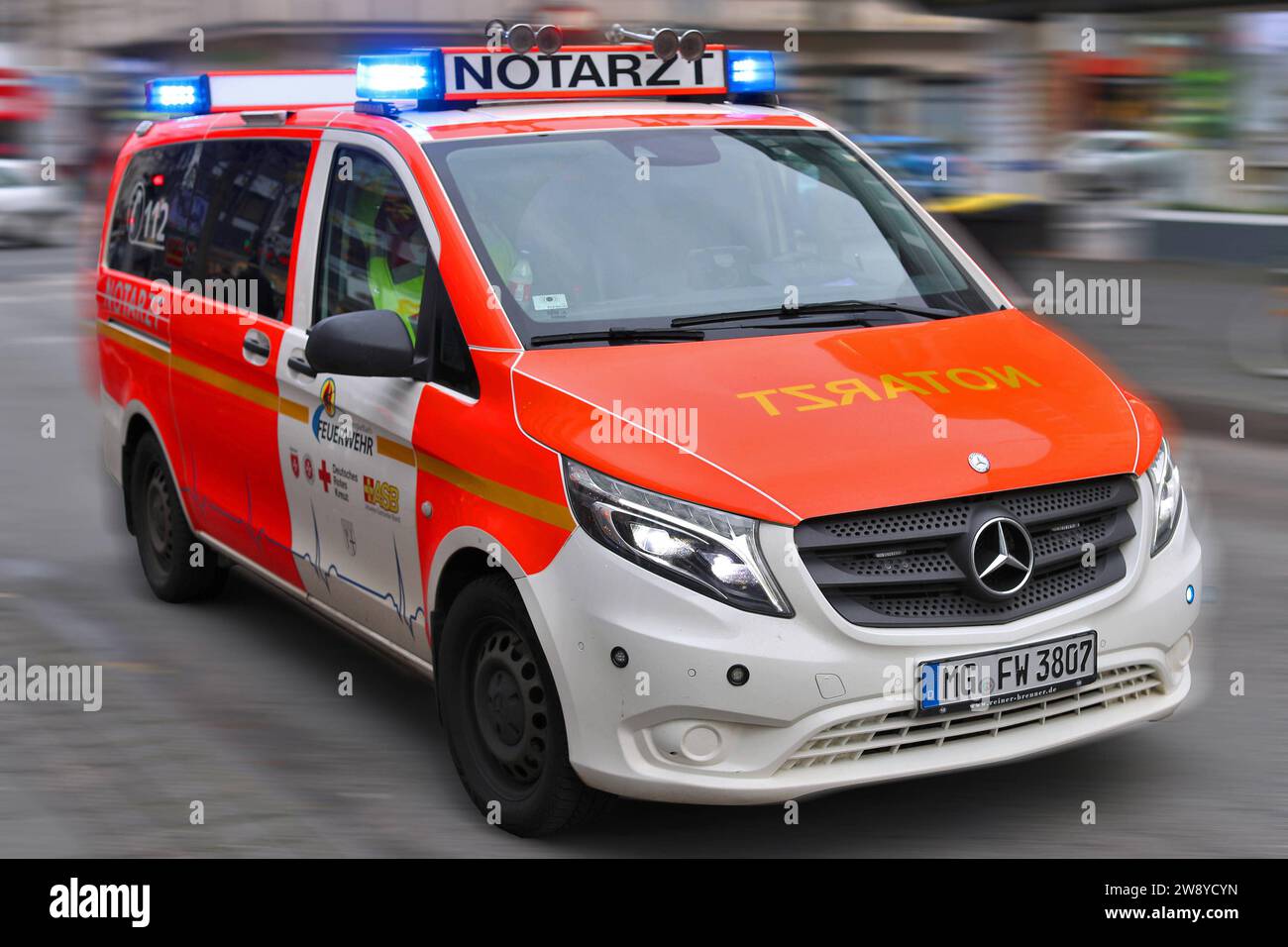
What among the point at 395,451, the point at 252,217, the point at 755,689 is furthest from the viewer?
the point at 252,217

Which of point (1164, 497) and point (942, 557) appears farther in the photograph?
point (1164, 497)

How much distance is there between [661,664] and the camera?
4.26 metres

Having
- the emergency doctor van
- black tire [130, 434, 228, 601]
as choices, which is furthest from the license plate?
black tire [130, 434, 228, 601]

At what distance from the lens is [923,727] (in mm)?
4426

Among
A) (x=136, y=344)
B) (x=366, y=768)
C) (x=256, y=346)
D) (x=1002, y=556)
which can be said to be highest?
(x=256, y=346)

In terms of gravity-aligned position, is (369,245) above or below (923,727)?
above

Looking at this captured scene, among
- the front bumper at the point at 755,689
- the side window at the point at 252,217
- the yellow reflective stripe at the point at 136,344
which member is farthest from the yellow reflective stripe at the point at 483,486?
the yellow reflective stripe at the point at 136,344

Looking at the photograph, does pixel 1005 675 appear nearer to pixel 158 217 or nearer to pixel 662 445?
pixel 662 445

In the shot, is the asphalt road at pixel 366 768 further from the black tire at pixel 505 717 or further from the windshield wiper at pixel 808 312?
the windshield wiper at pixel 808 312

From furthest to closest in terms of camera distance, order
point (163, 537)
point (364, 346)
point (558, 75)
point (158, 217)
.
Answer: point (163, 537)
point (158, 217)
point (558, 75)
point (364, 346)

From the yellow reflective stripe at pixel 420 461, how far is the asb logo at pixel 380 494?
9 cm

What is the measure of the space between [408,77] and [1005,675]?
2671mm

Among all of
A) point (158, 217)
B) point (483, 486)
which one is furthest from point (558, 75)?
point (158, 217)

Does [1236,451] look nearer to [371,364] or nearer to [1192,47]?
[371,364]
